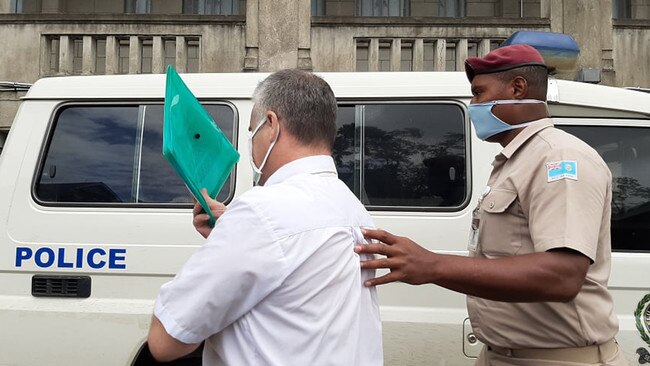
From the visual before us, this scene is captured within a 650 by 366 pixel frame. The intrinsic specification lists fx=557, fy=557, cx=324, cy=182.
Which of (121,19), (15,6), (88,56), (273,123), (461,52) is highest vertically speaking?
(15,6)

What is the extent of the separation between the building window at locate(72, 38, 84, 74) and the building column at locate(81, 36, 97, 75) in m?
Result: 0.23

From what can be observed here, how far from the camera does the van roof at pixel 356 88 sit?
3008 millimetres

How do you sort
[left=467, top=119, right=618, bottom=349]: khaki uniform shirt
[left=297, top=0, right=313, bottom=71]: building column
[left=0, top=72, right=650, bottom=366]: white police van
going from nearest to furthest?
1. [left=467, top=119, right=618, bottom=349]: khaki uniform shirt
2. [left=0, top=72, right=650, bottom=366]: white police van
3. [left=297, top=0, right=313, bottom=71]: building column

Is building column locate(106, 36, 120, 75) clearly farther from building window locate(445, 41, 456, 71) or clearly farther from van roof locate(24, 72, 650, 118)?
van roof locate(24, 72, 650, 118)

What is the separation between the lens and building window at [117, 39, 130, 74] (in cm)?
827

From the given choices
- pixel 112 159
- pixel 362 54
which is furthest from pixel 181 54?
pixel 112 159

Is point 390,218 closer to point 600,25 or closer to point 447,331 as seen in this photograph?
point 447,331

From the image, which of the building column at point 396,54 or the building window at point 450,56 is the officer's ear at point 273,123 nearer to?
the building column at point 396,54

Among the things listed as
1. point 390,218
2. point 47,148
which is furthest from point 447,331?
point 47,148

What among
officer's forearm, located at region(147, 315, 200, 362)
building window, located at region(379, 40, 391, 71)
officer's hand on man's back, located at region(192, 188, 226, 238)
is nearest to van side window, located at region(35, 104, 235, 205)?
officer's hand on man's back, located at region(192, 188, 226, 238)

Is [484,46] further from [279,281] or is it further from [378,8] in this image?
[279,281]

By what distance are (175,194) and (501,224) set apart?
1.90 meters

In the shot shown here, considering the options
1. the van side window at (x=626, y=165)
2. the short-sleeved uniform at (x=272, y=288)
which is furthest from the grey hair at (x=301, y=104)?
the van side window at (x=626, y=165)

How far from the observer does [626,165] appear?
3023mm
